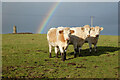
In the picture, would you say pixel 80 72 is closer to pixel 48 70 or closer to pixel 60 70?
pixel 60 70

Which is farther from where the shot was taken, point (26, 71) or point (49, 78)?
point (26, 71)

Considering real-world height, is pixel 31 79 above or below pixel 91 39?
below

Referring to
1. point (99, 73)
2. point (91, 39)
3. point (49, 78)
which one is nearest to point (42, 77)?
point (49, 78)

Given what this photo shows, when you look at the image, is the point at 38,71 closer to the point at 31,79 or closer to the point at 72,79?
the point at 31,79

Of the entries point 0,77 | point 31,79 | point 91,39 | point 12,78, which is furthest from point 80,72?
point 91,39

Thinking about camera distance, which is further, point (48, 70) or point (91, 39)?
point (91, 39)

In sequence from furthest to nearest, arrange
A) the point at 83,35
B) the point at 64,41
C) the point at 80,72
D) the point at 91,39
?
the point at 91,39
the point at 83,35
the point at 64,41
the point at 80,72

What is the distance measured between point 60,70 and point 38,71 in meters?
1.50

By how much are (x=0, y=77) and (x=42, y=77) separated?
2.55 metres

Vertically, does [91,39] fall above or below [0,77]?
above

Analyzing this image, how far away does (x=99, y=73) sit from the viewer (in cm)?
958

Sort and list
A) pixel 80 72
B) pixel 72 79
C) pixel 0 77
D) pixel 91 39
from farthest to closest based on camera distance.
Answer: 1. pixel 91 39
2. pixel 80 72
3. pixel 0 77
4. pixel 72 79

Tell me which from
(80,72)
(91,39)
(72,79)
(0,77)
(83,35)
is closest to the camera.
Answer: (72,79)

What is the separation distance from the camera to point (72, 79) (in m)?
8.53
